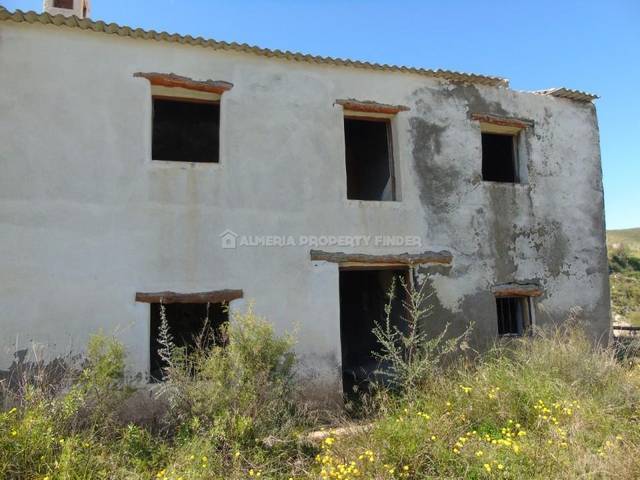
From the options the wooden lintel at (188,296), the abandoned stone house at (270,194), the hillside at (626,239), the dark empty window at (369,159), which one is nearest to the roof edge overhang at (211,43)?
the abandoned stone house at (270,194)

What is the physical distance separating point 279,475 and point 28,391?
3134mm

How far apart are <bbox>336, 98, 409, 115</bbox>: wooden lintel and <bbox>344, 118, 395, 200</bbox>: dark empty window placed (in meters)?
0.37

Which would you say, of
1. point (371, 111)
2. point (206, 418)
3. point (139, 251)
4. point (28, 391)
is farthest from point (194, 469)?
point (371, 111)

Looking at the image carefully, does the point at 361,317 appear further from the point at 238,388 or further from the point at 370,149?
the point at 238,388

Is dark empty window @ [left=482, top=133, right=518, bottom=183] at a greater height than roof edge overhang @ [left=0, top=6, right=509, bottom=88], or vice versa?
roof edge overhang @ [left=0, top=6, right=509, bottom=88]

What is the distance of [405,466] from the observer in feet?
14.7

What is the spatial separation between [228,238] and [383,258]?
103 inches

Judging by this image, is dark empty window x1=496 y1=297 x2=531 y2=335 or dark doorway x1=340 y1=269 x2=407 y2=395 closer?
dark empty window x1=496 y1=297 x2=531 y2=335

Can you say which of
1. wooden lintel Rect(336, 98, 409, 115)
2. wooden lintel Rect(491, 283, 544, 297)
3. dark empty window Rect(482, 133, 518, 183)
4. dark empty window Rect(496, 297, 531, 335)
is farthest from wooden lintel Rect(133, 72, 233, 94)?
dark empty window Rect(496, 297, 531, 335)

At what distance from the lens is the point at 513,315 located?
9.20 m

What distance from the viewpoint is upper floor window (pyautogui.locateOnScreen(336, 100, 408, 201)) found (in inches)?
331

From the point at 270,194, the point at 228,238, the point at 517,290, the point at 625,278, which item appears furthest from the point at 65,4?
the point at 625,278

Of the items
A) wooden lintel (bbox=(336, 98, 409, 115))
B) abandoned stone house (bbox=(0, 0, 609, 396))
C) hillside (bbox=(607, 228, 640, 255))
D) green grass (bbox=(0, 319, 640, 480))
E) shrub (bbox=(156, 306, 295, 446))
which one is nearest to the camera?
green grass (bbox=(0, 319, 640, 480))

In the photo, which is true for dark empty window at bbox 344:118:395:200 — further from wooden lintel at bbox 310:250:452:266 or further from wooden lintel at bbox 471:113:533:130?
wooden lintel at bbox 471:113:533:130
